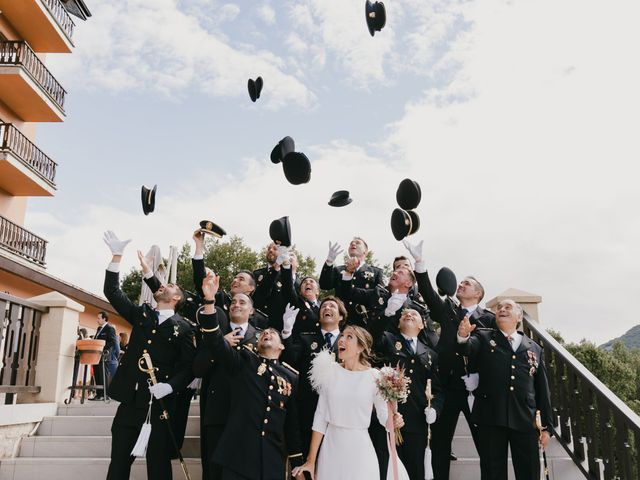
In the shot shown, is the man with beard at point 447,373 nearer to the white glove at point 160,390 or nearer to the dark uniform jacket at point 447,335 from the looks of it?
the dark uniform jacket at point 447,335

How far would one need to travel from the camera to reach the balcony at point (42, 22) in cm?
2161

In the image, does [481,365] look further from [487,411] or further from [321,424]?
[321,424]

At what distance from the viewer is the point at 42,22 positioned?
2253 cm

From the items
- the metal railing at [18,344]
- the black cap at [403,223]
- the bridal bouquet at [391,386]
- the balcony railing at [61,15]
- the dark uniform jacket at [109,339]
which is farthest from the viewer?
the balcony railing at [61,15]

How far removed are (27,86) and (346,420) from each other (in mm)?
21877

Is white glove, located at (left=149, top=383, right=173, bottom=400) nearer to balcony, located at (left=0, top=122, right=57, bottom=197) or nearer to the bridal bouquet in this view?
the bridal bouquet

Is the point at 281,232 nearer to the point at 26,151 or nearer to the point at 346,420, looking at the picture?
the point at 346,420

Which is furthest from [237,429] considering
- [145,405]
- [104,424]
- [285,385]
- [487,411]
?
[104,424]

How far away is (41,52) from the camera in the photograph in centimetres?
2438

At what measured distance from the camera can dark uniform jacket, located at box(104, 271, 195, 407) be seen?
5.20 metres

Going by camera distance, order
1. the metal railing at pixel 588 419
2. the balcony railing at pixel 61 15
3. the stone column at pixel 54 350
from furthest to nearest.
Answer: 1. the balcony railing at pixel 61 15
2. the stone column at pixel 54 350
3. the metal railing at pixel 588 419

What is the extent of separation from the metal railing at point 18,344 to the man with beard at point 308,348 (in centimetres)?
333

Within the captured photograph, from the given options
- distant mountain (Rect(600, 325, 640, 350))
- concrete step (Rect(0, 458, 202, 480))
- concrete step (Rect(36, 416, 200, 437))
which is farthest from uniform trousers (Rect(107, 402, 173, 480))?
distant mountain (Rect(600, 325, 640, 350))

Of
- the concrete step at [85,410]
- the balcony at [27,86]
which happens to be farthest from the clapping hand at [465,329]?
the balcony at [27,86]
